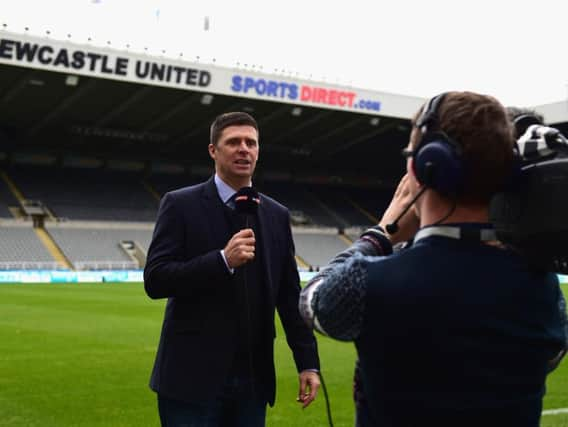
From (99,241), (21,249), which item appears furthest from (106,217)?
(21,249)

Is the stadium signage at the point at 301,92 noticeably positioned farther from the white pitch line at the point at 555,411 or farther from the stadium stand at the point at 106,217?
the white pitch line at the point at 555,411

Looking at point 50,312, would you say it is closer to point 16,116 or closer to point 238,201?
point 238,201

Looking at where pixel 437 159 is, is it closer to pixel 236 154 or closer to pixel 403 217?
pixel 403 217

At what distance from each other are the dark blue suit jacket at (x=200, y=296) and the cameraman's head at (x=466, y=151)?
62.1 inches

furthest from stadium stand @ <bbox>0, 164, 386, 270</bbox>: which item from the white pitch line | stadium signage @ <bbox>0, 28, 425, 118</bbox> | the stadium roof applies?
the white pitch line

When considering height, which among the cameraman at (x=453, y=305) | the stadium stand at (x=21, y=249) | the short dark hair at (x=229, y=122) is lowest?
the stadium stand at (x=21, y=249)

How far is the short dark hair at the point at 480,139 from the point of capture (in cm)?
185

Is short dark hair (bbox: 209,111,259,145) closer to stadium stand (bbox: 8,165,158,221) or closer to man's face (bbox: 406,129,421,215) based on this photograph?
man's face (bbox: 406,129,421,215)

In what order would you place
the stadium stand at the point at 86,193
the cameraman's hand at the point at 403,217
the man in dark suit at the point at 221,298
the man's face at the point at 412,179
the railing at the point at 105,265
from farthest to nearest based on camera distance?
1. the stadium stand at the point at 86,193
2. the railing at the point at 105,265
3. the man in dark suit at the point at 221,298
4. the cameraman's hand at the point at 403,217
5. the man's face at the point at 412,179

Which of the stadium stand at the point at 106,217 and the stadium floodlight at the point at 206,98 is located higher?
the stadium floodlight at the point at 206,98

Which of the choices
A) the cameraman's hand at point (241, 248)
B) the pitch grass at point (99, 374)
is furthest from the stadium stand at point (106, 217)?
the cameraman's hand at point (241, 248)

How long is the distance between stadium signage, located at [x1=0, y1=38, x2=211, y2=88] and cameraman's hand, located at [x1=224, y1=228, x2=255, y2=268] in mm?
30373

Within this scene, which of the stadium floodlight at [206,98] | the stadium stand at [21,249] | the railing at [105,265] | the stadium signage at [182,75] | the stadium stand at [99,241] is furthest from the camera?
the stadium stand at [99,241]

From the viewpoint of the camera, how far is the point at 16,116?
1565 inches
